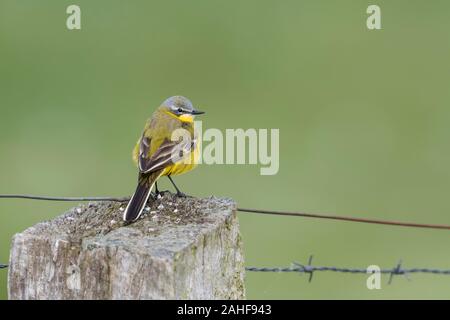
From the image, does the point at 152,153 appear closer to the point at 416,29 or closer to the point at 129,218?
the point at 129,218

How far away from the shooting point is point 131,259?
437 cm

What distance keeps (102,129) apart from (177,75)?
90.9 inches

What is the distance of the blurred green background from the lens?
487 inches

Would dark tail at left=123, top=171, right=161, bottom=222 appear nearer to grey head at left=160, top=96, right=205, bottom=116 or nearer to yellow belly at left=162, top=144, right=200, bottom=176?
yellow belly at left=162, top=144, right=200, bottom=176

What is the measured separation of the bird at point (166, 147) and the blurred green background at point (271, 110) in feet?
11.5

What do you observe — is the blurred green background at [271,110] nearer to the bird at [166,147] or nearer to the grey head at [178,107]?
the grey head at [178,107]

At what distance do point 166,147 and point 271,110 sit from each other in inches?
344

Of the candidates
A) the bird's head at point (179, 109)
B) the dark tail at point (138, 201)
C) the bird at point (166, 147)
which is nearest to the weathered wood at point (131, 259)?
the dark tail at point (138, 201)

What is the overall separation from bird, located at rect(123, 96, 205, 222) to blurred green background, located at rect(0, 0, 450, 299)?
349 cm

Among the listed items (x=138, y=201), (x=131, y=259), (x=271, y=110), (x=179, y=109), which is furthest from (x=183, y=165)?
(x=271, y=110)

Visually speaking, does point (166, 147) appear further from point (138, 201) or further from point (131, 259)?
point (131, 259)

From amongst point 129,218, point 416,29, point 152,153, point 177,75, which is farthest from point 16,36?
point 129,218

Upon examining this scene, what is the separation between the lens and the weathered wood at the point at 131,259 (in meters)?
4.36
